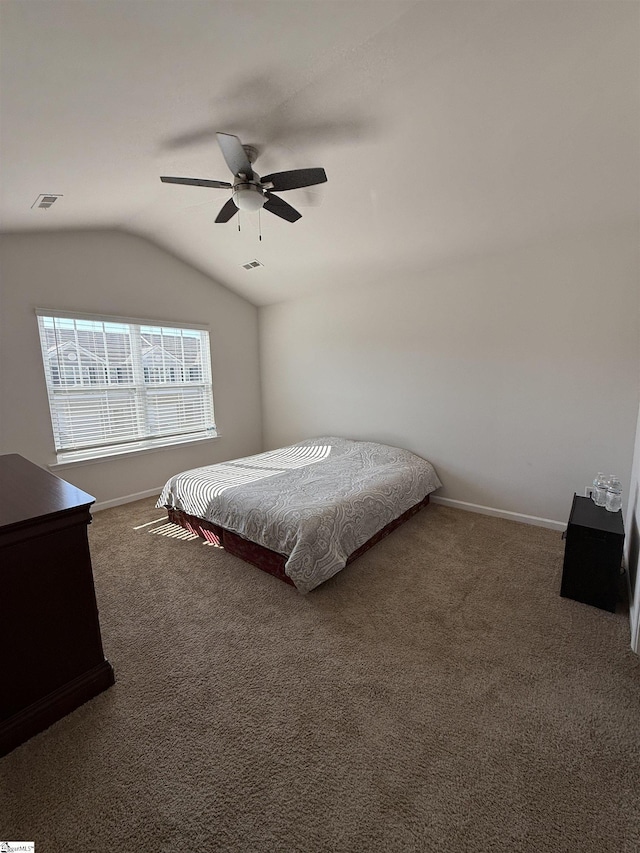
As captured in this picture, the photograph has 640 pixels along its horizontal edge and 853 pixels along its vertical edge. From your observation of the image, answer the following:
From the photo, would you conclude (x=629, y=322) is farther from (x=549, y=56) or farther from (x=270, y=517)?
(x=270, y=517)

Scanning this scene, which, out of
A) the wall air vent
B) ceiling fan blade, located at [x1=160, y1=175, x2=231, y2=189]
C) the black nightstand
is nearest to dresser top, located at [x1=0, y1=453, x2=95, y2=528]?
ceiling fan blade, located at [x1=160, y1=175, x2=231, y2=189]

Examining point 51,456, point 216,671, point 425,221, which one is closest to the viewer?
point 216,671

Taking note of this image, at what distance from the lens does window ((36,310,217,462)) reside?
11.0 ft

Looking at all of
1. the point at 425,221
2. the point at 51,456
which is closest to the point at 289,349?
the point at 425,221

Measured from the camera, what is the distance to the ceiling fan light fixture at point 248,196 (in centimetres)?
203

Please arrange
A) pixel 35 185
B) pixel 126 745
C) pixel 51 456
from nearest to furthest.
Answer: pixel 126 745 < pixel 35 185 < pixel 51 456

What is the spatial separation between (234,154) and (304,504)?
212cm

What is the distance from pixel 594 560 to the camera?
6.76 feet

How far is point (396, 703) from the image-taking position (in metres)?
1.51

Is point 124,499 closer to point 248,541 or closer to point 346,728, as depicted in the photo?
point 248,541

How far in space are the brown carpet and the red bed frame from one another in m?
0.16

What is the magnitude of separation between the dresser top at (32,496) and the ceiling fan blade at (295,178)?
1.94 metres

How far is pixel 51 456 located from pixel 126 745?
283cm

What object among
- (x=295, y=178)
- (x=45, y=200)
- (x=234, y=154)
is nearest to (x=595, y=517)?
(x=295, y=178)
